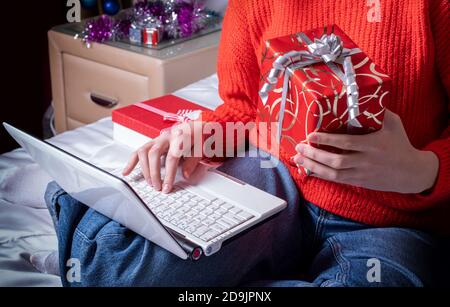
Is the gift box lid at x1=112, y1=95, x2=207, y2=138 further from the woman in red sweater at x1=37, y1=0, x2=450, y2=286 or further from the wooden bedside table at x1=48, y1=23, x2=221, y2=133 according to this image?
the wooden bedside table at x1=48, y1=23, x2=221, y2=133

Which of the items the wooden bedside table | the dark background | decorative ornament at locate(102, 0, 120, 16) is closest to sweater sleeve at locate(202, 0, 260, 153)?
the wooden bedside table

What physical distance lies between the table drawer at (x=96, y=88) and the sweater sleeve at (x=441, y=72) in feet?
3.53

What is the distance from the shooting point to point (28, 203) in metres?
1.12

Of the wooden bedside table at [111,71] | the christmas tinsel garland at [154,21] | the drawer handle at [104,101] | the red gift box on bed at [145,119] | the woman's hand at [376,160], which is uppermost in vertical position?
the woman's hand at [376,160]

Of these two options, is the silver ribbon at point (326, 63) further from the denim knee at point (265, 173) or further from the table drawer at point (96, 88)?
the table drawer at point (96, 88)

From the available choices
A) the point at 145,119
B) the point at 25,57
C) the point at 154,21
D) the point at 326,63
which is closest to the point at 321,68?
the point at 326,63

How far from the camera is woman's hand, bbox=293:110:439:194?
0.74 m

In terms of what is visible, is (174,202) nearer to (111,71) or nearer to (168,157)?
(168,157)

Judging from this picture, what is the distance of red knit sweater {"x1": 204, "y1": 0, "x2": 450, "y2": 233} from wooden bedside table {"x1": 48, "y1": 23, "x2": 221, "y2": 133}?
2.75 feet

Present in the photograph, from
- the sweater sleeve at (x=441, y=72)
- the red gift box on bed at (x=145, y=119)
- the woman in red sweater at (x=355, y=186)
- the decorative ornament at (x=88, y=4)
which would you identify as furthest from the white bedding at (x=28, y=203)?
the decorative ornament at (x=88, y=4)

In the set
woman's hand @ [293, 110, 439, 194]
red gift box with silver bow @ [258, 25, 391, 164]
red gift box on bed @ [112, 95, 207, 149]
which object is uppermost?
red gift box with silver bow @ [258, 25, 391, 164]

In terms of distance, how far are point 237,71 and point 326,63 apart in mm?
304

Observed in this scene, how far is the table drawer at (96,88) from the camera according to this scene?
1813mm
